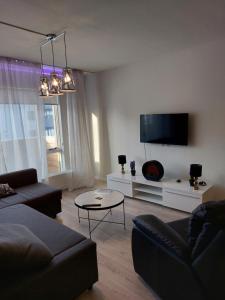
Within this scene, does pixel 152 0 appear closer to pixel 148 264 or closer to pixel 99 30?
pixel 99 30

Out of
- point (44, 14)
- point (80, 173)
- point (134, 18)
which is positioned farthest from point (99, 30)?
point (80, 173)

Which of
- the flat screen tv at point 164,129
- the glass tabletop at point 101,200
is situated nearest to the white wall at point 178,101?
the flat screen tv at point 164,129

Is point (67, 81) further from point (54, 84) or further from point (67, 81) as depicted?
point (54, 84)

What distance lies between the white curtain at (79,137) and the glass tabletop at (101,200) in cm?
169

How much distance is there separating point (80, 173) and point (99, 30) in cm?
307

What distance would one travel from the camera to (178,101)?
368 cm

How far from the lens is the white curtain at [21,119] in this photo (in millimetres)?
3613

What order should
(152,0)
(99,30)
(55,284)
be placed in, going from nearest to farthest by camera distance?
1. (55,284)
2. (152,0)
3. (99,30)

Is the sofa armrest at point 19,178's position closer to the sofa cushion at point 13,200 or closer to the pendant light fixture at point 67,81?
the sofa cushion at point 13,200

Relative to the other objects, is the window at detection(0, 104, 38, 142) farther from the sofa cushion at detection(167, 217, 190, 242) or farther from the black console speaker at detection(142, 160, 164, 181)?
the sofa cushion at detection(167, 217, 190, 242)

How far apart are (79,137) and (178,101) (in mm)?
2224

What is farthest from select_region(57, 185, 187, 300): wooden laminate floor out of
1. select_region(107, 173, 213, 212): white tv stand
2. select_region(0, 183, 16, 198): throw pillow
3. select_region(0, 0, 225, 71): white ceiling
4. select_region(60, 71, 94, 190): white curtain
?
select_region(0, 0, 225, 71): white ceiling

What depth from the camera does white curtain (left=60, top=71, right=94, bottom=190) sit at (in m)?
4.63

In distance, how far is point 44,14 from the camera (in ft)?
6.87
